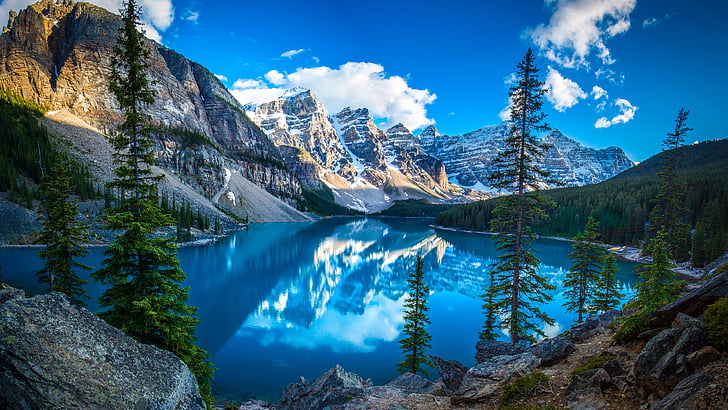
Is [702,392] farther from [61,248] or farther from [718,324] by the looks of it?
[61,248]

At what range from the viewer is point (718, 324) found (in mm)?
4707

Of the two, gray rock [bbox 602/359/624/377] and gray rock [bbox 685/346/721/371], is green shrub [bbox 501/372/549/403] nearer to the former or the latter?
gray rock [bbox 602/359/624/377]

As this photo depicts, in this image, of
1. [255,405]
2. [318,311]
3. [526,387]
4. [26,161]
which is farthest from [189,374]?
[26,161]

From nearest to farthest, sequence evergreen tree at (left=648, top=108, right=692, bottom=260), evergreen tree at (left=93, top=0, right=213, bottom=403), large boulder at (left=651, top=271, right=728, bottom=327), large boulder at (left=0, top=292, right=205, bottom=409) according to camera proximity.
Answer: large boulder at (left=0, top=292, right=205, bottom=409)
large boulder at (left=651, top=271, right=728, bottom=327)
evergreen tree at (left=93, top=0, right=213, bottom=403)
evergreen tree at (left=648, top=108, right=692, bottom=260)

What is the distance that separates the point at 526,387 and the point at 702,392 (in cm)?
361

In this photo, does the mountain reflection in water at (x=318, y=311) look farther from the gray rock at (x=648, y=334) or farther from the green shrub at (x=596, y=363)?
the gray rock at (x=648, y=334)

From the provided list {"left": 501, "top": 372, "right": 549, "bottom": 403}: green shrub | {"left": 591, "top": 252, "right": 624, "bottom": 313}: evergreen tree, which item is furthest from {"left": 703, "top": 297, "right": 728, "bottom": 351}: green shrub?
{"left": 591, "top": 252, "right": 624, "bottom": 313}: evergreen tree

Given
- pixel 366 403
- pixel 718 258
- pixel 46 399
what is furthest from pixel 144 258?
pixel 718 258

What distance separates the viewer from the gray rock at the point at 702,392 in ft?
11.9

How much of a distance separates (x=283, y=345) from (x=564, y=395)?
60.7 ft

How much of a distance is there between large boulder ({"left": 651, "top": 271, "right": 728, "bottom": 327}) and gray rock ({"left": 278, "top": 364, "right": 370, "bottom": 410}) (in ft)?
28.4

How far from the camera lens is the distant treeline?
162ft

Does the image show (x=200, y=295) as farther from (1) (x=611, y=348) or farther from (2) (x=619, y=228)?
(2) (x=619, y=228)

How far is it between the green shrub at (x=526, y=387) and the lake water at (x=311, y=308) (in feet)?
35.7
